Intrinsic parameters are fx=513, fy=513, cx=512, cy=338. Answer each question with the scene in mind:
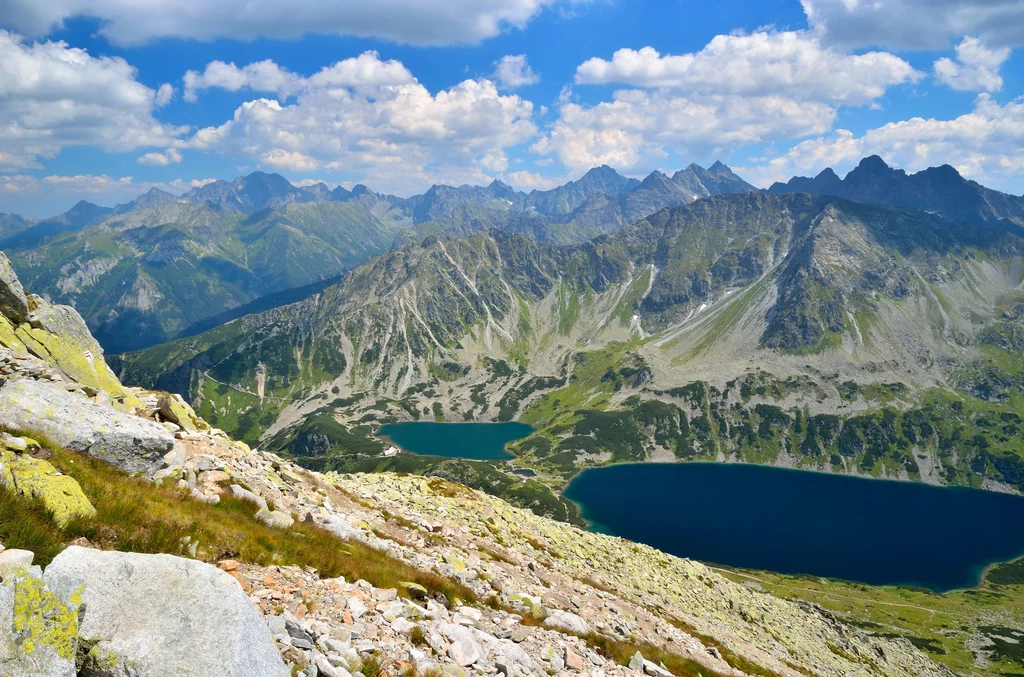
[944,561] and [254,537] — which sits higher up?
[254,537]

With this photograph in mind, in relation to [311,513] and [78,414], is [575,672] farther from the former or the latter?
[78,414]

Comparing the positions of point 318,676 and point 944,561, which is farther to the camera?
point 944,561

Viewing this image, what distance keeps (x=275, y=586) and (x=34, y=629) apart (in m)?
6.99

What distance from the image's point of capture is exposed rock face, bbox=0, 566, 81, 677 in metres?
5.90

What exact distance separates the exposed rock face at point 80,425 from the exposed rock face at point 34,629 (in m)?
11.2

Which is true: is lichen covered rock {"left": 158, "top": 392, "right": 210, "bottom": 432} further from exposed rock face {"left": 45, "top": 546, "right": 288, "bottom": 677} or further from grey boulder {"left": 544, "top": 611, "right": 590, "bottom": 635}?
exposed rock face {"left": 45, "top": 546, "right": 288, "bottom": 677}

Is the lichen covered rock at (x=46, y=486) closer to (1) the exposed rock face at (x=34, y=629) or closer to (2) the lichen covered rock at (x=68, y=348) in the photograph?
(1) the exposed rock face at (x=34, y=629)

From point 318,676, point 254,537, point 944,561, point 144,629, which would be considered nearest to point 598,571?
point 254,537

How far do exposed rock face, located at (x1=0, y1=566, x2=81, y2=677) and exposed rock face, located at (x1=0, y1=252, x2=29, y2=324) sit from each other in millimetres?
33463

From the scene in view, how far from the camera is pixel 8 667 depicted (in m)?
5.77

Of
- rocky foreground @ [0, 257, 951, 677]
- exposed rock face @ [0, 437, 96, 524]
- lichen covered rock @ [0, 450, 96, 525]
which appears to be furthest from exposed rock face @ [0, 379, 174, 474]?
lichen covered rock @ [0, 450, 96, 525]

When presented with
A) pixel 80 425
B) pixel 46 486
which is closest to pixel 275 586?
pixel 46 486

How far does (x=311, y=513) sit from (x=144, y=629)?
15.5 m

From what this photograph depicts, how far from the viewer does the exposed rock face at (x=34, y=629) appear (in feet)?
19.4
